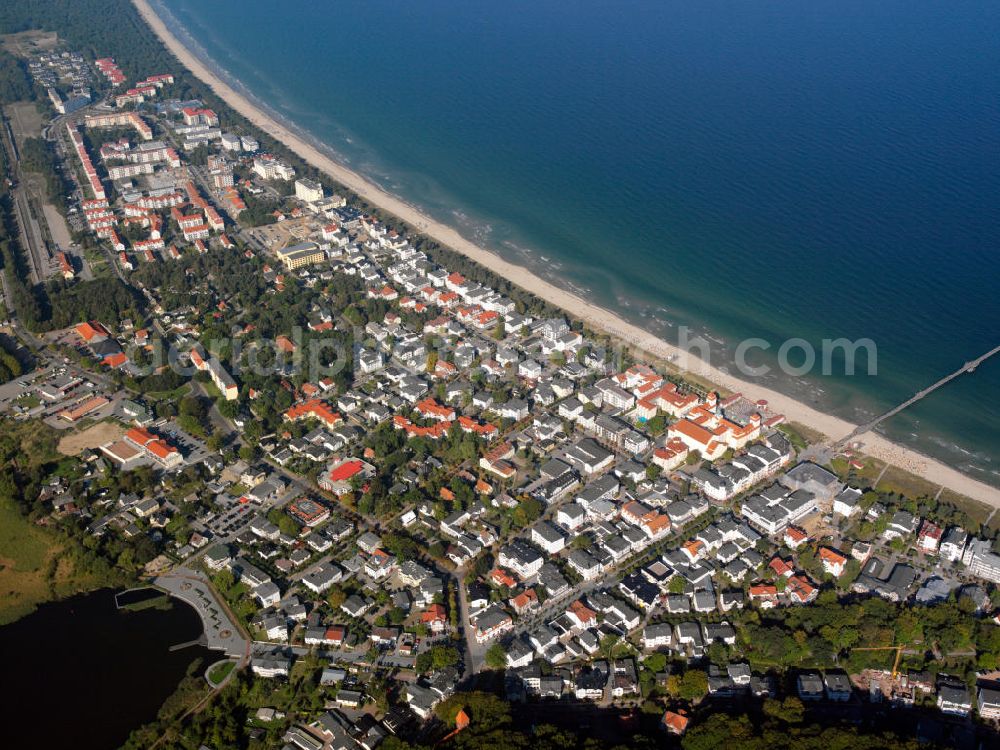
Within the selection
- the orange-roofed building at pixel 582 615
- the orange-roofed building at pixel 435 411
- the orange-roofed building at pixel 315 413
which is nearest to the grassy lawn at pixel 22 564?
the orange-roofed building at pixel 315 413

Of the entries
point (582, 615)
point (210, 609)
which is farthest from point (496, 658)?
point (210, 609)

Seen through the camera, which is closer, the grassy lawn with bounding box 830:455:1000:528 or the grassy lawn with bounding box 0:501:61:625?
the grassy lawn with bounding box 0:501:61:625

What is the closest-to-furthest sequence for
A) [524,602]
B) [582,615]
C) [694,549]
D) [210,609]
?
[582,615]
[524,602]
[210,609]
[694,549]

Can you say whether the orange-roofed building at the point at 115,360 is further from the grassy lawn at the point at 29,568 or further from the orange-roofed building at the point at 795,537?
the orange-roofed building at the point at 795,537

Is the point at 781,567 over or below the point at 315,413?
over

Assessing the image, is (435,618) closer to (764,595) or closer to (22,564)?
(764,595)

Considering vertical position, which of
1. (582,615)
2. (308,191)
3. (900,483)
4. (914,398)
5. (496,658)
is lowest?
(496,658)

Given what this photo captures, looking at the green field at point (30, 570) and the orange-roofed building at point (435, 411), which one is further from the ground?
the orange-roofed building at point (435, 411)

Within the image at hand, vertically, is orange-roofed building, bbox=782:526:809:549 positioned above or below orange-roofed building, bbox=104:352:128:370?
→ above

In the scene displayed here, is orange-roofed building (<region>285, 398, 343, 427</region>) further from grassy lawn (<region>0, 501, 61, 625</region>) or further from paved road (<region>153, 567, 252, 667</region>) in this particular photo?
grassy lawn (<region>0, 501, 61, 625</region>)

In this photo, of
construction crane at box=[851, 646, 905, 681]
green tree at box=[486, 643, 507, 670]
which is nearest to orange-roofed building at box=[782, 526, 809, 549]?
construction crane at box=[851, 646, 905, 681]

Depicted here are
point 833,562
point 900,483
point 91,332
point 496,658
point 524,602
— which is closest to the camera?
point 496,658
